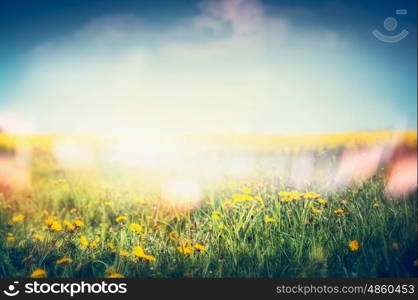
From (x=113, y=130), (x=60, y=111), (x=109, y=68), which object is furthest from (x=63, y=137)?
(x=109, y=68)

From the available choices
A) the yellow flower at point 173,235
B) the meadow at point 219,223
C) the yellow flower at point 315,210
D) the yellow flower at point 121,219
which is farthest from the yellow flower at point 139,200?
the yellow flower at point 315,210

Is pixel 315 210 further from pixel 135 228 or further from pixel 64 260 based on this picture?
pixel 64 260

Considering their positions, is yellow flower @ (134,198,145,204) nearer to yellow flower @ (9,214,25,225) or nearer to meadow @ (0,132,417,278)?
meadow @ (0,132,417,278)

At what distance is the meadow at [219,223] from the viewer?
7.09 ft

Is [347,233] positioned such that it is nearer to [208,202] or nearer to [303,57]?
[208,202]

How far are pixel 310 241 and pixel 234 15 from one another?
5.20 ft

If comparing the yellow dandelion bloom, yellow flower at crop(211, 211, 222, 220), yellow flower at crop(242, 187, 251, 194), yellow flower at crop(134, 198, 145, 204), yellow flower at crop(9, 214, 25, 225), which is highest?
yellow flower at crop(242, 187, 251, 194)

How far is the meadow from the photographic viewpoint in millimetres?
2162

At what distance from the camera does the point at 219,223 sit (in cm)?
247

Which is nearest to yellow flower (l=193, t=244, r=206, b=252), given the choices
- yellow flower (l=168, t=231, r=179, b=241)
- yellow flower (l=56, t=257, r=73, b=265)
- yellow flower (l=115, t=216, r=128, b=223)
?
yellow flower (l=168, t=231, r=179, b=241)

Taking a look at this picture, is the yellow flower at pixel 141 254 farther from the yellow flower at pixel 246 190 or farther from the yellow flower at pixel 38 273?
the yellow flower at pixel 246 190

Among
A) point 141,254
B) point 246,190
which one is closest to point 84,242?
point 141,254

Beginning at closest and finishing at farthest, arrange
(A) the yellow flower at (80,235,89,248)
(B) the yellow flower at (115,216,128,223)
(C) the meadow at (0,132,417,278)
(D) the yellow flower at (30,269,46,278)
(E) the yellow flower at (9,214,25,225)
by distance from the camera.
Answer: (D) the yellow flower at (30,269,46,278) → (C) the meadow at (0,132,417,278) → (A) the yellow flower at (80,235,89,248) → (B) the yellow flower at (115,216,128,223) → (E) the yellow flower at (9,214,25,225)

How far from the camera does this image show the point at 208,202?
106 inches
